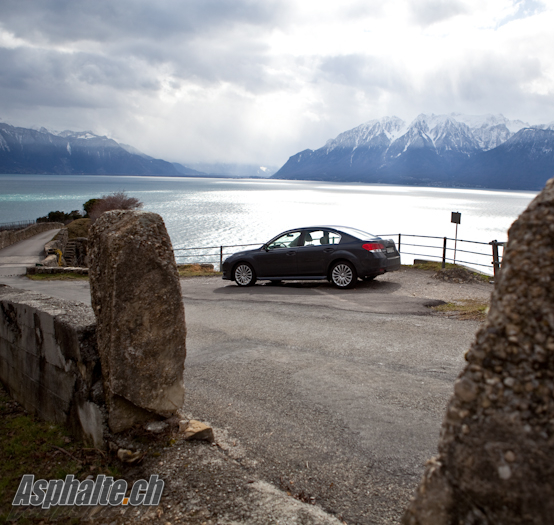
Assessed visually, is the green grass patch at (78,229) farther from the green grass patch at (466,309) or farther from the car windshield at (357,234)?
the green grass patch at (466,309)

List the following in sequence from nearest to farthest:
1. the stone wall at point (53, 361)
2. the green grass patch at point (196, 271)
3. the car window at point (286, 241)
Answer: the stone wall at point (53, 361) < the car window at point (286, 241) < the green grass patch at point (196, 271)

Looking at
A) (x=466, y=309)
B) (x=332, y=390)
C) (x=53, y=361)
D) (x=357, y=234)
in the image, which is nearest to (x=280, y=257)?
(x=357, y=234)

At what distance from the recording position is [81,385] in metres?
4.26

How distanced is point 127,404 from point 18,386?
2469 millimetres

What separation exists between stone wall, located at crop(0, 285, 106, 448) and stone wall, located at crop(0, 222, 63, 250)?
4065cm

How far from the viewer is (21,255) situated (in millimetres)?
35156

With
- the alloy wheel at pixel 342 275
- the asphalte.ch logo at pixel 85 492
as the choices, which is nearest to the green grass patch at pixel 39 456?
the asphalte.ch logo at pixel 85 492

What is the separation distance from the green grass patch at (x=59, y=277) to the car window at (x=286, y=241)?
31.4ft

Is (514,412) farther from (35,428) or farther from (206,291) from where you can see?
(206,291)

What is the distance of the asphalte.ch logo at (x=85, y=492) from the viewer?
3.38 meters

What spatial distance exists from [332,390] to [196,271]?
51.0 feet

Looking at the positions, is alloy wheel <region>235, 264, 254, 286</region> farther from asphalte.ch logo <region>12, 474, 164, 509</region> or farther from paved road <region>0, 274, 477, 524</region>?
asphalte.ch logo <region>12, 474, 164, 509</region>

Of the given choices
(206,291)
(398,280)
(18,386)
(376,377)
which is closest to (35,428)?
(18,386)

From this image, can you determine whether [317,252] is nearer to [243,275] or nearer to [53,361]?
[243,275]
